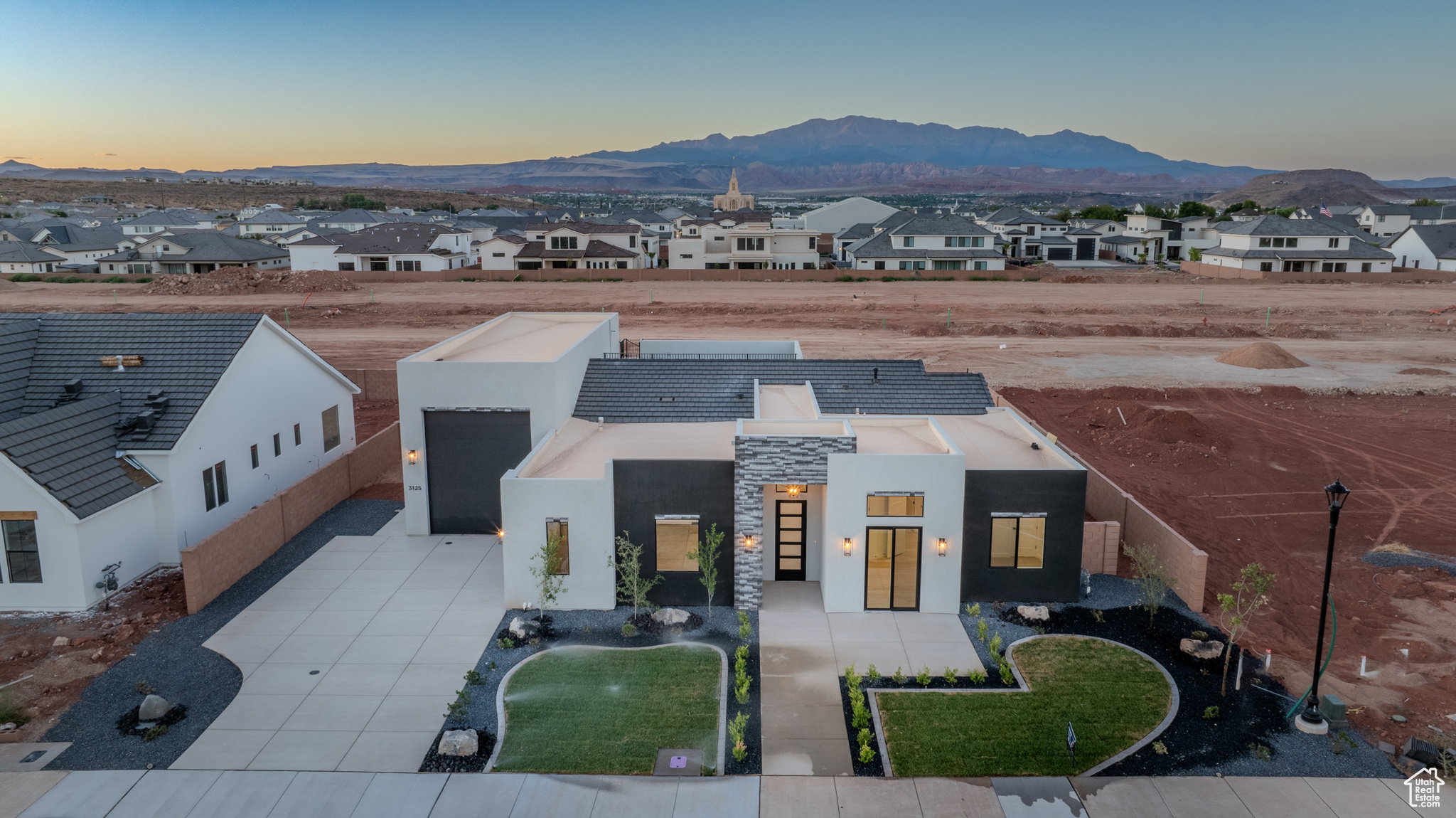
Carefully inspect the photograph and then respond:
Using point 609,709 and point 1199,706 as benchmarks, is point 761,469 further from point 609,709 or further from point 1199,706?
point 1199,706

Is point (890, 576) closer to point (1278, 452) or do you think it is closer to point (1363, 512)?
point (1363, 512)

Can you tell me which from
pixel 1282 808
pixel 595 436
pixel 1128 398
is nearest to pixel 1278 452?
pixel 1128 398

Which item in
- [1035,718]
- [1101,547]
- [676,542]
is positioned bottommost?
[1035,718]

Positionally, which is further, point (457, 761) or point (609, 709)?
point (609, 709)

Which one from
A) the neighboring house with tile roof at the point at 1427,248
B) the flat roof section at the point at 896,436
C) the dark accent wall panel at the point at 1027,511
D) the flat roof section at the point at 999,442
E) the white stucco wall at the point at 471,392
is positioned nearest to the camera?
the dark accent wall panel at the point at 1027,511

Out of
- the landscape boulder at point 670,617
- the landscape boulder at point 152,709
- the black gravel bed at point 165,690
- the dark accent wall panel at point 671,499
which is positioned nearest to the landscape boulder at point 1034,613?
the dark accent wall panel at point 671,499

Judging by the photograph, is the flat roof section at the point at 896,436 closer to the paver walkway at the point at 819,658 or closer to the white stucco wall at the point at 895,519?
the white stucco wall at the point at 895,519

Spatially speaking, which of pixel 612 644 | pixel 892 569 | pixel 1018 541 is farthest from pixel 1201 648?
pixel 612 644
